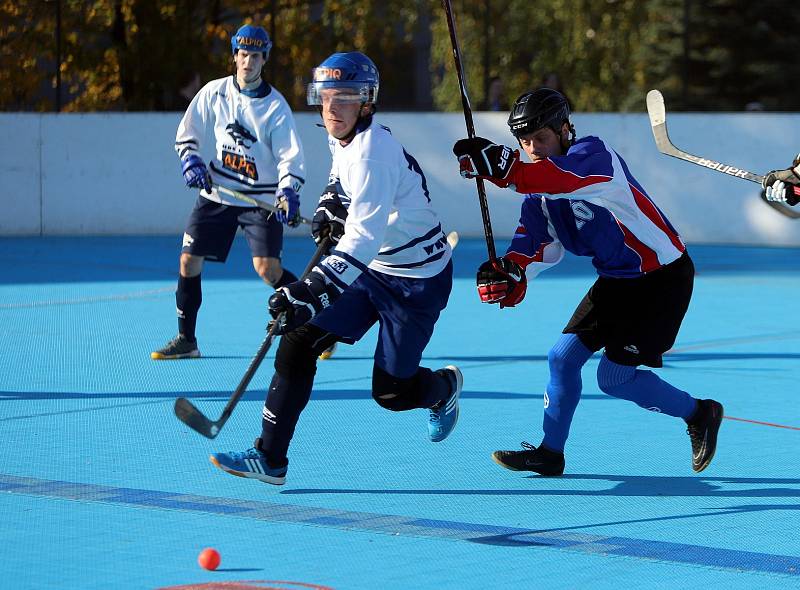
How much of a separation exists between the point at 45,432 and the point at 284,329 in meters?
1.67

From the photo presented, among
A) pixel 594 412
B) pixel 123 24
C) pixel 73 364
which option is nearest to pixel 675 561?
pixel 594 412

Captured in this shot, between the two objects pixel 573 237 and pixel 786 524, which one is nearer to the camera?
pixel 786 524

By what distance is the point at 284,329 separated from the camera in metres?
4.76

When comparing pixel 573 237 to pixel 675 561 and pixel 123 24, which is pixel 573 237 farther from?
pixel 123 24

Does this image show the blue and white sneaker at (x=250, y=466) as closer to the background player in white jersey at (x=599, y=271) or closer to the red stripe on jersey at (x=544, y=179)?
the background player in white jersey at (x=599, y=271)

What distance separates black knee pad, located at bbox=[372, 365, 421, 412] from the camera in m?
5.18

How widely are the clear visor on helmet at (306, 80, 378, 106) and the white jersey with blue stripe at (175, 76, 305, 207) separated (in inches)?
117

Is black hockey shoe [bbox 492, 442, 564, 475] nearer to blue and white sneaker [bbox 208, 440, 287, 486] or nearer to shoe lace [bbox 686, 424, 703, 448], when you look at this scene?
shoe lace [bbox 686, 424, 703, 448]

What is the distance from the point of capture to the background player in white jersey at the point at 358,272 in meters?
4.71

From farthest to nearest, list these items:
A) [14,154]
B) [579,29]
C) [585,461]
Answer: [579,29] < [14,154] < [585,461]

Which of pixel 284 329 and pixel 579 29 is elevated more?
pixel 284 329

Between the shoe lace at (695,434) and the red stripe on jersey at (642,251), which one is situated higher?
the red stripe on jersey at (642,251)

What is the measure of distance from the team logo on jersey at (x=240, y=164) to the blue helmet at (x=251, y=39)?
60 centimetres

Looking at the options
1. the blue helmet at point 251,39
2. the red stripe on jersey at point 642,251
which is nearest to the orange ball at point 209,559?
the red stripe on jersey at point 642,251
